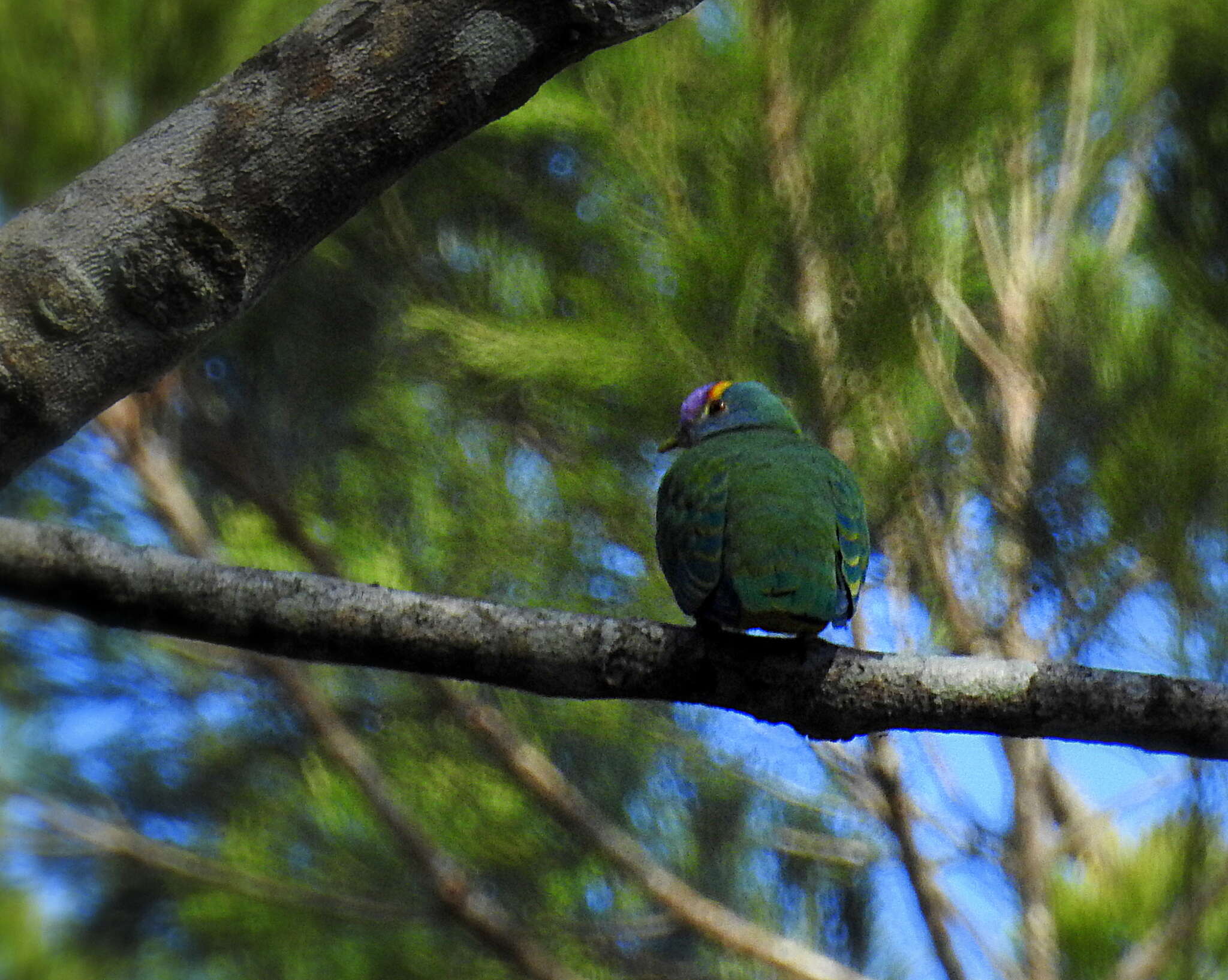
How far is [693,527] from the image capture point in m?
1.94

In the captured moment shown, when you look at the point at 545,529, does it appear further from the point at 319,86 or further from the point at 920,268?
the point at 319,86

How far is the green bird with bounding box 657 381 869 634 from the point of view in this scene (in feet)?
5.74

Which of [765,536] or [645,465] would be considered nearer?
[765,536]

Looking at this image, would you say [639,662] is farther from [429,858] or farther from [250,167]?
[429,858]

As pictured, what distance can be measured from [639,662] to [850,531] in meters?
0.60

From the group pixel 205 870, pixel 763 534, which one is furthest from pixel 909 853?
pixel 205 870

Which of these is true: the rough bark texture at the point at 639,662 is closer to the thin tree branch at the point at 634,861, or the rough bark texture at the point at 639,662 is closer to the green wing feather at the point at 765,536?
the green wing feather at the point at 765,536

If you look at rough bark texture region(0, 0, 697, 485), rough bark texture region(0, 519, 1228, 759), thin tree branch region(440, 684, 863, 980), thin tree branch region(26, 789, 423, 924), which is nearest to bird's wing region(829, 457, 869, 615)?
rough bark texture region(0, 519, 1228, 759)

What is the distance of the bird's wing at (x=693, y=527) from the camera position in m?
1.83

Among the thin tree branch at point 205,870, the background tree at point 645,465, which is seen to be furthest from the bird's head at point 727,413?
the thin tree branch at point 205,870

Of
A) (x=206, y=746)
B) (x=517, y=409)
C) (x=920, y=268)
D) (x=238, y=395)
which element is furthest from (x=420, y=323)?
(x=206, y=746)

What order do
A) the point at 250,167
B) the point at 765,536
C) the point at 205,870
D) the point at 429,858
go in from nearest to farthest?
the point at 250,167
the point at 765,536
the point at 429,858
the point at 205,870

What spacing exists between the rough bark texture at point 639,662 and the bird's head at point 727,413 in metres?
0.91

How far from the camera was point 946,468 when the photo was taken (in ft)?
9.91
